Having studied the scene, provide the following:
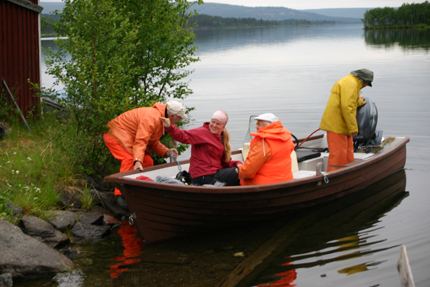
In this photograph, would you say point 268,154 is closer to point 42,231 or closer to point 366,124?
point 42,231

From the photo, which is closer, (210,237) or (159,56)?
(210,237)

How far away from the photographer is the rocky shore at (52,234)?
194 inches

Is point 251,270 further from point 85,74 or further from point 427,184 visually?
point 427,184

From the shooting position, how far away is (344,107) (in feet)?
23.5

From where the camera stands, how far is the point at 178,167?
22.9 ft

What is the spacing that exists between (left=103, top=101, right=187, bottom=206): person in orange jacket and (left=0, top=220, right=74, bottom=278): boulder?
169 centimetres

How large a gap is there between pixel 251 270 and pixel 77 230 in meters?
2.38

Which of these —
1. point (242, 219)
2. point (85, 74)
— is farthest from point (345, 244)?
point (85, 74)

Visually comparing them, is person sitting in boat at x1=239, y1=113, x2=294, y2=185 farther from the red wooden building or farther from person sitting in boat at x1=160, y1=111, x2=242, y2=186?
the red wooden building

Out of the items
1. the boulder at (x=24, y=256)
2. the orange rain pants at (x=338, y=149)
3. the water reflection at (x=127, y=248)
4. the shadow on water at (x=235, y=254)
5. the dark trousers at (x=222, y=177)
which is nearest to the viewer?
the boulder at (x=24, y=256)

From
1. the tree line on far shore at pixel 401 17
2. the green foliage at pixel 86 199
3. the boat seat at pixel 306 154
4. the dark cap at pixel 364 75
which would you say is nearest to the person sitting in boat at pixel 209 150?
the green foliage at pixel 86 199

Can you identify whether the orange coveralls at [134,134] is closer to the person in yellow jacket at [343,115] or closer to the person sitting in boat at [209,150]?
the person sitting in boat at [209,150]

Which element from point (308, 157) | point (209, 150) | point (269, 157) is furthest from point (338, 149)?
point (209, 150)

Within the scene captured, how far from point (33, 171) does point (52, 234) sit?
1465 millimetres
